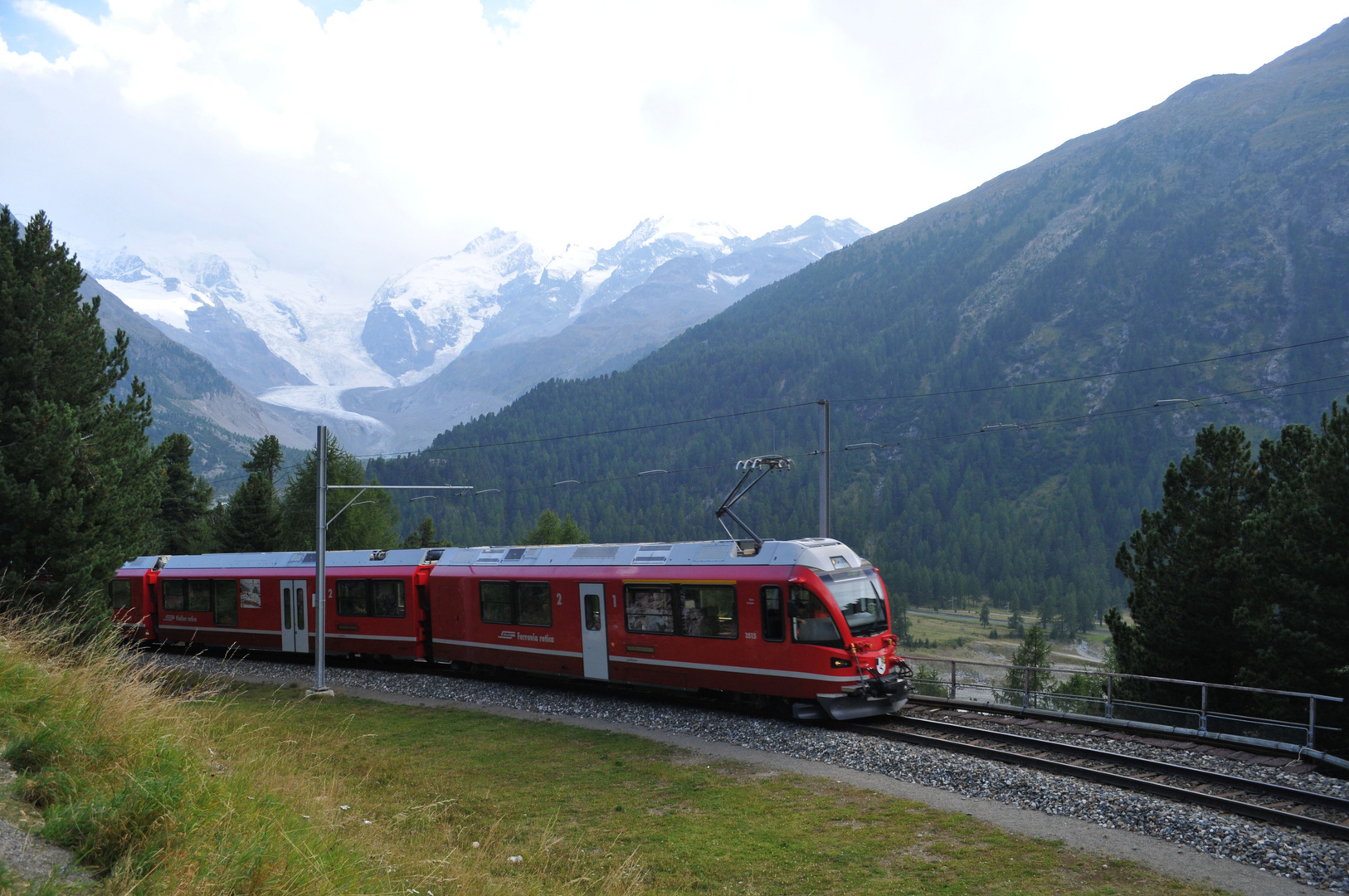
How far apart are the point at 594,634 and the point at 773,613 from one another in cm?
528

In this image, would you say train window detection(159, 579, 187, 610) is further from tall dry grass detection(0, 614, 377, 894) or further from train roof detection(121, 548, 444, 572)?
tall dry grass detection(0, 614, 377, 894)

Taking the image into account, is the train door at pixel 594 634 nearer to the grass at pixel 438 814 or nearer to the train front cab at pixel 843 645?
the grass at pixel 438 814

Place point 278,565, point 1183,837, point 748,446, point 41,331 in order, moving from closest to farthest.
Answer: point 1183,837
point 41,331
point 278,565
point 748,446

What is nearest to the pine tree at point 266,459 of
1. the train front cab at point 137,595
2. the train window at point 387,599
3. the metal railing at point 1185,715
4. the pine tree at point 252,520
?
the pine tree at point 252,520

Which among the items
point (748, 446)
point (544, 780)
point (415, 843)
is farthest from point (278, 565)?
point (748, 446)

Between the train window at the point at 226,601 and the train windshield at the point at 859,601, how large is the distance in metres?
22.1

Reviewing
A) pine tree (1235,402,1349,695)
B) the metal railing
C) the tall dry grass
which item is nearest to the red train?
the metal railing

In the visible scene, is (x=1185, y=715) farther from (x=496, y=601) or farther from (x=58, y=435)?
(x=58, y=435)

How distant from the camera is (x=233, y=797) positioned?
6168 millimetres

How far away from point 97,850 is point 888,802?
10.1 metres

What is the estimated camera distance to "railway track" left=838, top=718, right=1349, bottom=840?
1102 cm

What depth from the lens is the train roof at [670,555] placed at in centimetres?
1773

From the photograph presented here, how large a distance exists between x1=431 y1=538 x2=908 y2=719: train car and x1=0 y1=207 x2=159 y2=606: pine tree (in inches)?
366

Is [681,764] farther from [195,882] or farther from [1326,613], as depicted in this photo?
[1326,613]
